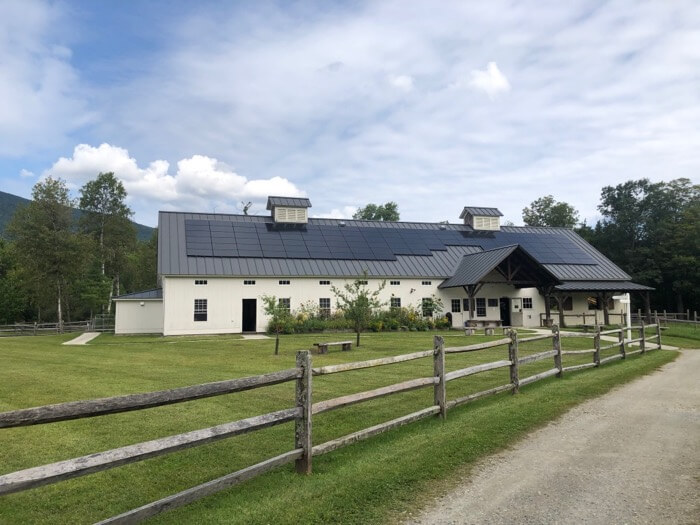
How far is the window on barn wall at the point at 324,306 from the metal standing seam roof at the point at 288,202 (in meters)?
8.65

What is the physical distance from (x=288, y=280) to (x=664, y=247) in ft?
144

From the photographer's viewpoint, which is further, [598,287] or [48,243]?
[48,243]

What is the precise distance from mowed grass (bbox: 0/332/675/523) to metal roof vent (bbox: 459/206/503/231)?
28.5m

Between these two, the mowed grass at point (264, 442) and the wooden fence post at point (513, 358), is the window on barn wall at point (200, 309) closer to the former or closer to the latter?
the mowed grass at point (264, 442)

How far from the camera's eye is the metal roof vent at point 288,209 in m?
35.6

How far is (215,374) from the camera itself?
40.3ft

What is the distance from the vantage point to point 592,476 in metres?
5.26

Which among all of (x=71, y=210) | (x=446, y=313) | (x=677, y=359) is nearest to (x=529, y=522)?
(x=677, y=359)

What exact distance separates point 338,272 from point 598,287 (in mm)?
18081

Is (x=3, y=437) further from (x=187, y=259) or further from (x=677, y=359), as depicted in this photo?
(x=187, y=259)

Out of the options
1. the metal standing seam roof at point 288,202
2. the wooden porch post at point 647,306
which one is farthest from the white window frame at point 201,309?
the wooden porch post at point 647,306

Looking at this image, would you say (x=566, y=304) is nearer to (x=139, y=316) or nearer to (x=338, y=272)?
(x=338, y=272)

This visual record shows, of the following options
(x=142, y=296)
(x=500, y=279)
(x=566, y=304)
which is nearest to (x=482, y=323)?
(x=500, y=279)

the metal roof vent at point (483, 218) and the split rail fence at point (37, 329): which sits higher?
the metal roof vent at point (483, 218)
